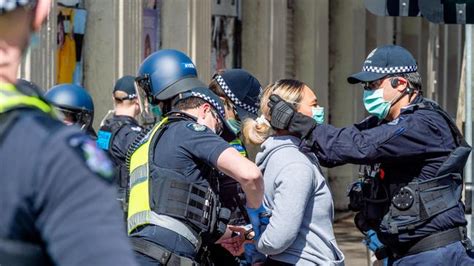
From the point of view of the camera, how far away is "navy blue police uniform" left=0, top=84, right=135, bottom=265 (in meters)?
2.00

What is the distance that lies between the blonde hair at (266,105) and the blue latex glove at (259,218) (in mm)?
372

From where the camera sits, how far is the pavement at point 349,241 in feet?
41.7

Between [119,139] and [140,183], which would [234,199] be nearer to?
[140,183]

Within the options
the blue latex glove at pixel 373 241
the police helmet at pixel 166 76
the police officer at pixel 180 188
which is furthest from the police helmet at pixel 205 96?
the blue latex glove at pixel 373 241

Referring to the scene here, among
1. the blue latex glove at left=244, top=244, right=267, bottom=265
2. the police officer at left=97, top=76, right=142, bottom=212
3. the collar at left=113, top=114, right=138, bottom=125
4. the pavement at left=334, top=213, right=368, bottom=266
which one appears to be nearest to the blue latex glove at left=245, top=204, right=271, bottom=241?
the blue latex glove at left=244, top=244, right=267, bottom=265

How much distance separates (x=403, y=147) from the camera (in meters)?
5.48

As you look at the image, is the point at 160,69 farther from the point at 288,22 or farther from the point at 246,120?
the point at 288,22

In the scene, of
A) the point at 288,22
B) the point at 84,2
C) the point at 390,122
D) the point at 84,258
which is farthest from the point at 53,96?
the point at 288,22

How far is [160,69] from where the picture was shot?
5.34 metres

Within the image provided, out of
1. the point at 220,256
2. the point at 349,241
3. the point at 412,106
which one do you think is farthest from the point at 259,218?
the point at 349,241

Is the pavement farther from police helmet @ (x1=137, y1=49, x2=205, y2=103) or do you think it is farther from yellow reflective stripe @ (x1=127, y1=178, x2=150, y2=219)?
yellow reflective stripe @ (x1=127, y1=178, x2=150, y2=219)

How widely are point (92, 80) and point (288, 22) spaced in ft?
19.6

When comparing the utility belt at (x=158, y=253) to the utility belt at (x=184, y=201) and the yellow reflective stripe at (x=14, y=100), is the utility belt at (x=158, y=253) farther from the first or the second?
the yellow reflective stripe at (x=14, y=100)

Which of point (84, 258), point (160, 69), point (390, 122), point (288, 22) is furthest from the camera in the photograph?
point (288, 22)
